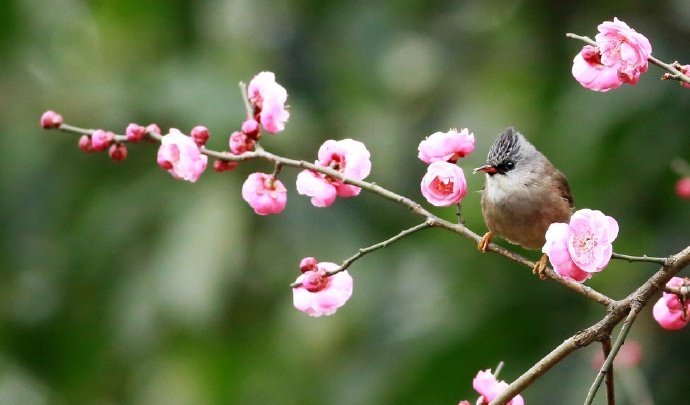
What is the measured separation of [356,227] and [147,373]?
1142 mm

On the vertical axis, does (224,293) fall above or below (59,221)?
below

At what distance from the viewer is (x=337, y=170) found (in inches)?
92.6

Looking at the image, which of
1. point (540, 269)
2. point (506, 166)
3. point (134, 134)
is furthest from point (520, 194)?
point (134, 134)

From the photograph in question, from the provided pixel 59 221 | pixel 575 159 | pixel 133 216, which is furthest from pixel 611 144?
pixel 59 221

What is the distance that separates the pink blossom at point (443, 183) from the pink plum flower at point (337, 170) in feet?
0.44

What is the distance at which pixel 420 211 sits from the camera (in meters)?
2.18

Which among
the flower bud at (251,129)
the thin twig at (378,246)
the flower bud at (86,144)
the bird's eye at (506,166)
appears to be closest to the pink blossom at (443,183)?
the thin twig at (378,246)

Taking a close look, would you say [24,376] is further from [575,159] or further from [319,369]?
[575,159]

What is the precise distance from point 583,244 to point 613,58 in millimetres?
355

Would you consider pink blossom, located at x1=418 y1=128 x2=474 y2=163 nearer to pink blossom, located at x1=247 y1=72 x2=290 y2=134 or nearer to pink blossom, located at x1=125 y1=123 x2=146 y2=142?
pink blossom, located at x1=247 y1=72 x2=290 y2=134

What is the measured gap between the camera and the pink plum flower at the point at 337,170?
2309mm

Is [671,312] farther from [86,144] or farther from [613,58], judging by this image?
[86,144]

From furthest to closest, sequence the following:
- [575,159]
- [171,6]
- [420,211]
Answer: [171,6], [575,159], [420,211]

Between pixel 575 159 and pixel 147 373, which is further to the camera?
pixel 147 373
